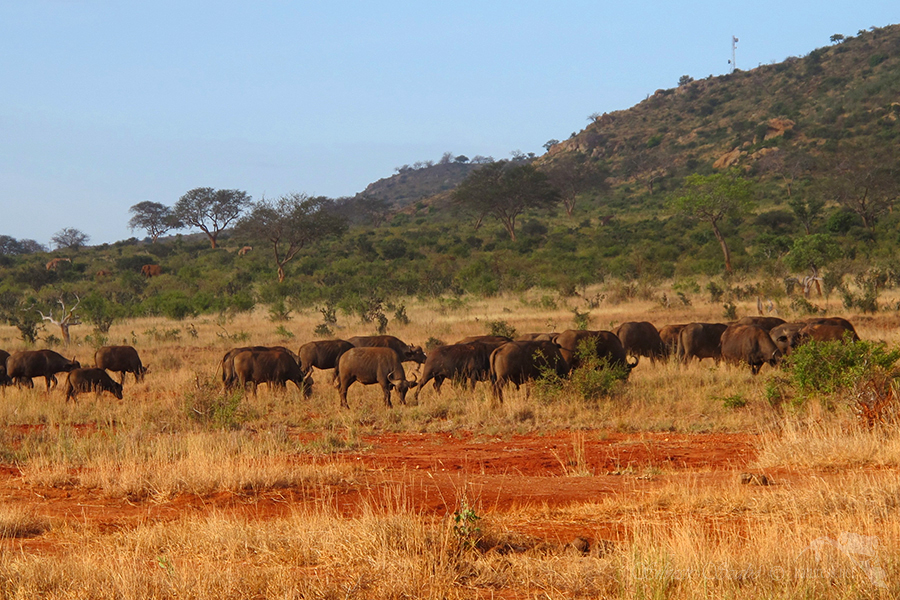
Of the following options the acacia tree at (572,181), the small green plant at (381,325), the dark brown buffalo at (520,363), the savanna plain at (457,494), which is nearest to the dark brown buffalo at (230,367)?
the savanna plain at (457,494)

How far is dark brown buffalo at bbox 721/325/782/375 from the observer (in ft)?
48.3

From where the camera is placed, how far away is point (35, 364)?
16.0m

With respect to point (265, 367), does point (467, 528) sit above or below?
below

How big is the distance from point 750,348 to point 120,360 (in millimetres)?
12588

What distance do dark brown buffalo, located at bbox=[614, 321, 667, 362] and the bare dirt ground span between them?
20.9ft

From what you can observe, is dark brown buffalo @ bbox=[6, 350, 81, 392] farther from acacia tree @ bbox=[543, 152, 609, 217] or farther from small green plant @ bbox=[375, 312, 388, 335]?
acacia tree @ bbox=[543, 152, 609, 217]

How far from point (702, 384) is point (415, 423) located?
5425 millimetres

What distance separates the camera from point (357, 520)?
18.9ft

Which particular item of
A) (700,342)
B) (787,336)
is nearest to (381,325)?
(700,342)

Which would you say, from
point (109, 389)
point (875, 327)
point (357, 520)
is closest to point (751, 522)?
point (357, 520)

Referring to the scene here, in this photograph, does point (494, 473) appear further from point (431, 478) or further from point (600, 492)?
point (600, 492)

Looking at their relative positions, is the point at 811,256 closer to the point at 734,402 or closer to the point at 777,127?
the point at 734,402

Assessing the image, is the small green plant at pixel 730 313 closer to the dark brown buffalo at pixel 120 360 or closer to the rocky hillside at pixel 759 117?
the dark brown buffalo at pixel 120 360

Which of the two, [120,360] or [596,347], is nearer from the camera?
[596,347]
